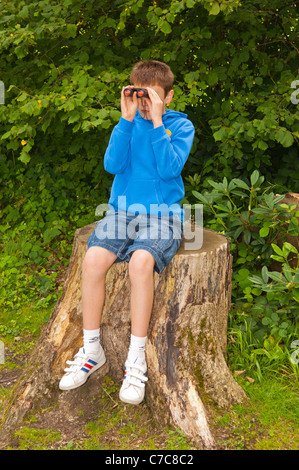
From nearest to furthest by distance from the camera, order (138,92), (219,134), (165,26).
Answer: (138,92) → (165,26) → (219,134)

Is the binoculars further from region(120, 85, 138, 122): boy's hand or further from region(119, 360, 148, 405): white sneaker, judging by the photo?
region(119, 360, 148, 405): white sneaker

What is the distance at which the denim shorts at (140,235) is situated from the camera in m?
2.78

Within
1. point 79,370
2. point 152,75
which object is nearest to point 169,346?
point 79,370

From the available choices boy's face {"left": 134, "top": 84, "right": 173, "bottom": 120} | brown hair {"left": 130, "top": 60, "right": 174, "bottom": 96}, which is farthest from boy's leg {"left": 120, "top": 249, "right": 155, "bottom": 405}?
brown hair {"left": 130, "top": 60, "right": 174, "bottom": 96}

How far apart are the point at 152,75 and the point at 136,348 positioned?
1638mm

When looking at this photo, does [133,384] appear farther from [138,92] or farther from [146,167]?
[138,92]

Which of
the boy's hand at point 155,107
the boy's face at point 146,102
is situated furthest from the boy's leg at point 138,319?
the boy's face at point 146,102

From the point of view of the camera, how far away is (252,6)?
432cm

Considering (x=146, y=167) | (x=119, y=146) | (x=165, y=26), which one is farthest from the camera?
(x=165, y=26)

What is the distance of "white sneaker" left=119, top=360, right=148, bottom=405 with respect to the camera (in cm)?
268

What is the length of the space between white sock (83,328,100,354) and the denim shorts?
45 centimetres

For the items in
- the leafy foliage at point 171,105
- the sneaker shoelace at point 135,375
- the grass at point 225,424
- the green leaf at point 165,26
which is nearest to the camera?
the grass at point 225,424

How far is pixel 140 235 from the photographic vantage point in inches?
113

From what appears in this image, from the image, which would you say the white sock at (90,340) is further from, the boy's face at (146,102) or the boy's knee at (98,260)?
the boy's face at (146,102)
